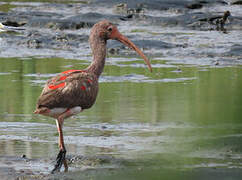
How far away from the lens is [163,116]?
8.58m

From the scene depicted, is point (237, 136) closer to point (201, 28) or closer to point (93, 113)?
point (93, 113)

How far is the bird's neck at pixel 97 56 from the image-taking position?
6891mm

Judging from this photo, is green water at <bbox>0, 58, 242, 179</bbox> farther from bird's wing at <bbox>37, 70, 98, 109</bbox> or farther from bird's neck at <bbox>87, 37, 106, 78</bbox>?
bird's neck at <bbox>87, 37, 106, 78</bbox>

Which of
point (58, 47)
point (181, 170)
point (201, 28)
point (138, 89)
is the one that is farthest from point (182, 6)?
point (181, 170)

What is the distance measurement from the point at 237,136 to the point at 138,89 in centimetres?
324

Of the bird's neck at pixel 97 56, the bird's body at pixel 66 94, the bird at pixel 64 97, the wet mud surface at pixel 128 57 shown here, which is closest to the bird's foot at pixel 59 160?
the bird at pixel 64 97

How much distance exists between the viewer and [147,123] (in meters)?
8.23

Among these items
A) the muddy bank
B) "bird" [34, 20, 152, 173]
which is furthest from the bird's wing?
the muddy bank

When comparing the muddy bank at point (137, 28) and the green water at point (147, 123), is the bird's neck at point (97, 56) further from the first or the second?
the muddy bank at point (137, 28)

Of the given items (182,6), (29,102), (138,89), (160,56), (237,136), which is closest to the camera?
(237,136)

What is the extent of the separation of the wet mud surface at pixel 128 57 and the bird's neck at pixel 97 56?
0.78 m

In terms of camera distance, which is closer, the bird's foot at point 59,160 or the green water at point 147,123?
the bird's foot at point 59,160

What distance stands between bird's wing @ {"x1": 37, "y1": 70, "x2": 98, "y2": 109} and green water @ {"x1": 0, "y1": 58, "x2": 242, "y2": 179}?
61cm

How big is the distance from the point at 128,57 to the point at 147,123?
6.37 metres
